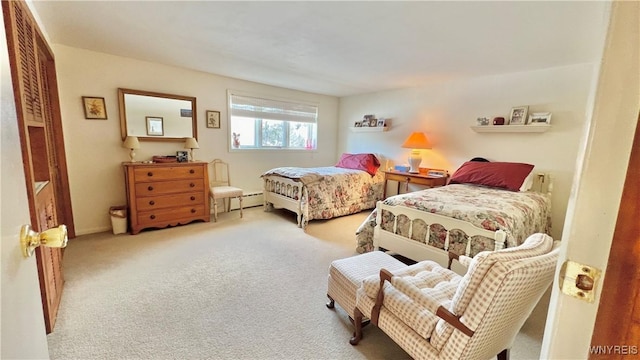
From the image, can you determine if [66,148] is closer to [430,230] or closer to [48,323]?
[48,323]

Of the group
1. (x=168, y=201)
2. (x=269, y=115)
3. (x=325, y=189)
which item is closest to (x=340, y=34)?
(x=325, y=189)

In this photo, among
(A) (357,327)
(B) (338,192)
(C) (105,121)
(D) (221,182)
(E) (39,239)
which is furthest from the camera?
(D) (221,182)

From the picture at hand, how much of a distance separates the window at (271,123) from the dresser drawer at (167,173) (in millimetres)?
942

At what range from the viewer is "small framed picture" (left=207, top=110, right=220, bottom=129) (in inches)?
163

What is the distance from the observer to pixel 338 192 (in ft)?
13.7

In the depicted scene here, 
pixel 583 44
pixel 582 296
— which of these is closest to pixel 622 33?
pixel 582 296

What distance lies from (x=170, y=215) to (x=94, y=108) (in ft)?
5.15

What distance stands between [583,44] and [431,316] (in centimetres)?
290

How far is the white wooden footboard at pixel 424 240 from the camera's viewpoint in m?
2.03

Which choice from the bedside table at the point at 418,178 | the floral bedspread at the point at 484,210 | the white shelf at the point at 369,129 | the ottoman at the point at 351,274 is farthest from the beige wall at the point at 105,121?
the ottoman at the point at 351,274

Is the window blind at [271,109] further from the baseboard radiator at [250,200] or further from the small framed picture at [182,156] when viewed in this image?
the baseboard radiator at [250,200]

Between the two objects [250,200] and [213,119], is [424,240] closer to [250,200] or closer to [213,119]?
[250,200]

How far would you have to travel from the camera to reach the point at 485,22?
6.83 ft

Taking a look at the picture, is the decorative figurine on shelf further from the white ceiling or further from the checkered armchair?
the checkered armchair
